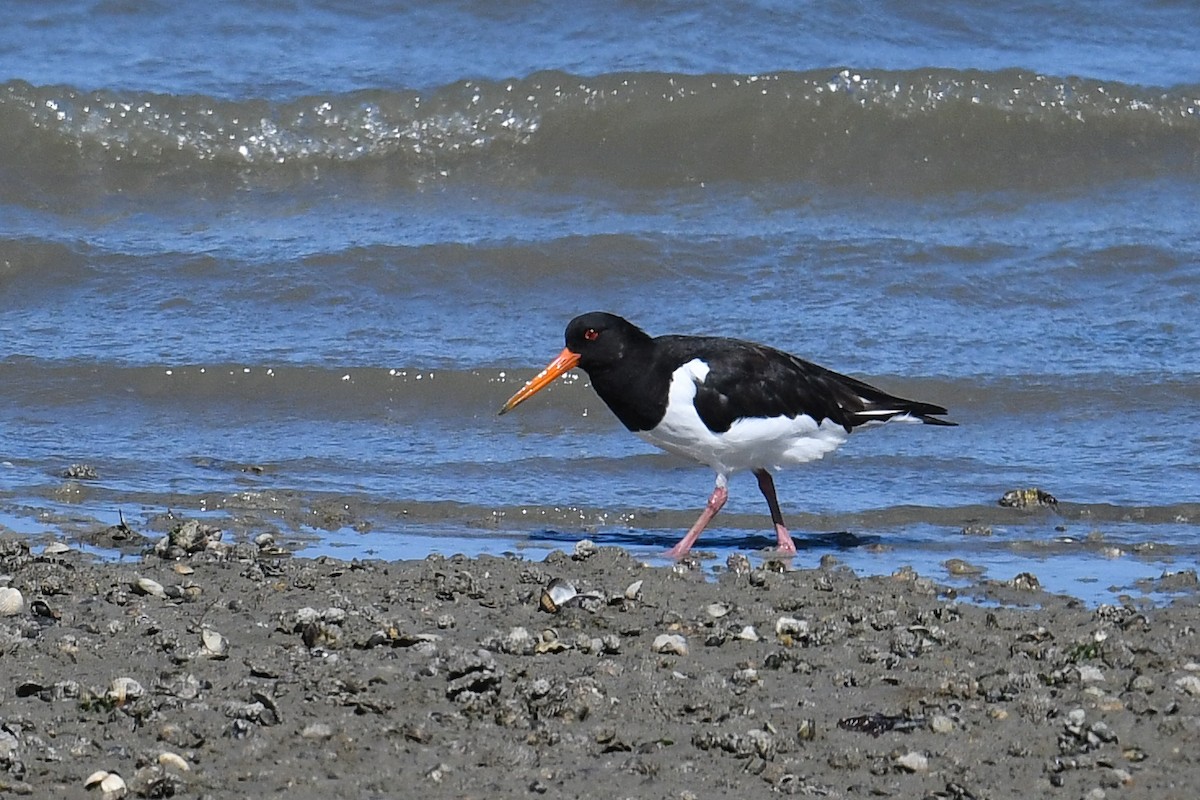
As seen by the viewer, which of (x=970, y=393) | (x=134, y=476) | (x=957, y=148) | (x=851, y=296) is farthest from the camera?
(x=957, y=148)

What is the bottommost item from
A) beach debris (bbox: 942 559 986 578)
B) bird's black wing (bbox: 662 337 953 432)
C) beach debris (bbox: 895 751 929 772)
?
beach debris (bbox: 942 559 986 578)

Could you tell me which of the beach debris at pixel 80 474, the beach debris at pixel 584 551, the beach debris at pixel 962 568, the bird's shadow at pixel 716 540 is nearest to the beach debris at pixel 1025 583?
the beach debris at pixel 962 568

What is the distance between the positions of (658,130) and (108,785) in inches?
388

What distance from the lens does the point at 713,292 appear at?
33.5 ft

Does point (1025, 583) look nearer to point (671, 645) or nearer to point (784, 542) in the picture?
point (784, 542)

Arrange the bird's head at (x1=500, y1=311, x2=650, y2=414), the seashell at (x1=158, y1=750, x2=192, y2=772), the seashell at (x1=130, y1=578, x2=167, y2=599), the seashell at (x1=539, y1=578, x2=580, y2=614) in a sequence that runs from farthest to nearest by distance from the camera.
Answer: the bird's head at (x1=500, y1=311, x2=650, y2=414) < the seashell at (x1=130, y1=578, x2=167, y2=599) < the seashell at (x1=539, y1=578, x2=580, y2=614) < the seashell at (x1=158, y1=750, x2=192, y2=772)

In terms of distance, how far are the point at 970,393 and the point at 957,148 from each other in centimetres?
496

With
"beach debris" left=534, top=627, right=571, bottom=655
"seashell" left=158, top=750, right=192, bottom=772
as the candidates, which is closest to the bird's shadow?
"beach debris" left=534, top=627, right=571, bottom=655

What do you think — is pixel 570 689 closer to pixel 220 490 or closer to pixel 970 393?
pixel 220 490

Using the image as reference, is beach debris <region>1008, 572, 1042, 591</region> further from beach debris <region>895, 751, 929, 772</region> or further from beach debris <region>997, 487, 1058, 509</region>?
beach debris <region>895, 751, 929, 772</region>

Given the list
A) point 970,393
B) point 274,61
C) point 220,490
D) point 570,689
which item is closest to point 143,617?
point 570,689

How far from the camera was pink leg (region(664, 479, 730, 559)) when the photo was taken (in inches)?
257

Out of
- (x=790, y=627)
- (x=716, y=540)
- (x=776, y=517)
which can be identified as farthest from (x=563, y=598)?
(x=716, y=540)

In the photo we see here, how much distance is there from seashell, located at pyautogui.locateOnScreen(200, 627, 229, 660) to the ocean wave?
8.17 meters
